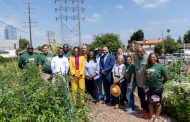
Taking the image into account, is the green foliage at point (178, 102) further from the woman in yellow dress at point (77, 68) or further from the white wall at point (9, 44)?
the white wall at point (9, 44)

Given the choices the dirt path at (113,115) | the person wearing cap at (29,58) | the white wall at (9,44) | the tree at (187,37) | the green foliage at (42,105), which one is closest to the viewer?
the green foliage at (42,105)

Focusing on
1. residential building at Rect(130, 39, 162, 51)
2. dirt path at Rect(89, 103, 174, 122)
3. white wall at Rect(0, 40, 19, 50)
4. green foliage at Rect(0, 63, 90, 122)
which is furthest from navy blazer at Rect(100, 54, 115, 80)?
white wall at Rect(0, 40, 19, 50)

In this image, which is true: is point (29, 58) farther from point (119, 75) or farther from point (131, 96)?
point (131, 96)

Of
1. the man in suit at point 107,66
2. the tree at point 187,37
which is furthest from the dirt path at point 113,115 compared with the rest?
the tree at point 187,37

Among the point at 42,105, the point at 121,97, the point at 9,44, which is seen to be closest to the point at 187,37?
the point at 9,44

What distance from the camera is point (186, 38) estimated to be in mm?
113875

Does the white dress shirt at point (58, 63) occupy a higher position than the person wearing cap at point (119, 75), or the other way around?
the white dress shirt at point (58, 63)

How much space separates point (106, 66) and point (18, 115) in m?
5.42

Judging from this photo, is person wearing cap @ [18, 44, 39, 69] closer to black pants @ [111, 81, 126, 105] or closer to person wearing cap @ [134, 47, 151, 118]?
black pants @ [111, 81, 126, 105]

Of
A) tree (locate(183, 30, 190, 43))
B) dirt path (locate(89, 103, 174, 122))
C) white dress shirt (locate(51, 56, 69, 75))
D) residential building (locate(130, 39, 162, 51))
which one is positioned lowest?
dirt path (locate(89, 103, 174, 122))

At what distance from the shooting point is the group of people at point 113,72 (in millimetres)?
8172

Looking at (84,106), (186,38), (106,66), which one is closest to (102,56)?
(106,66)

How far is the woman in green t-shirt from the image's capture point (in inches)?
317

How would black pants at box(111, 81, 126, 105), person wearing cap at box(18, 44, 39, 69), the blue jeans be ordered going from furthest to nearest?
person wearing cap at box(18, 44, 39, 69)
black pants at box(111, 81, 126, 105)
the blue jeans
